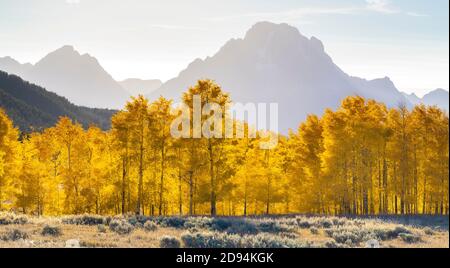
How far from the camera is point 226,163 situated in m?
37.8

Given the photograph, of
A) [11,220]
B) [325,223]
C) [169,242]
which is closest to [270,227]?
[325,223]

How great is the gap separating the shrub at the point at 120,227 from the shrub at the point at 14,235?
490 centimetres

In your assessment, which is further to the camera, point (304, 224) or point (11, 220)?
point (304, 224)

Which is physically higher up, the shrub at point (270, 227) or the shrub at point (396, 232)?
the shrub at point (270, 227)

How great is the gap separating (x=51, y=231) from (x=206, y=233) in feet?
25.6

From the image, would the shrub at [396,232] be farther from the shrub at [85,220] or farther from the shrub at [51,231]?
the shrub at [51,231]

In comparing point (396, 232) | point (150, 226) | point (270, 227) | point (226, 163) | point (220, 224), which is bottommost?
point (396, 232)

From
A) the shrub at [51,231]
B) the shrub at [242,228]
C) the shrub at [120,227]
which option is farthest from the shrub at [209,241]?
the shrub at [51,231]

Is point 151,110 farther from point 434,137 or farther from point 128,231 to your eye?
point 434,137

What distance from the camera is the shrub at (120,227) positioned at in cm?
2517

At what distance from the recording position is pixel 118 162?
42344mm

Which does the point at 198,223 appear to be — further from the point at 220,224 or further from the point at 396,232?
the point at 396,232

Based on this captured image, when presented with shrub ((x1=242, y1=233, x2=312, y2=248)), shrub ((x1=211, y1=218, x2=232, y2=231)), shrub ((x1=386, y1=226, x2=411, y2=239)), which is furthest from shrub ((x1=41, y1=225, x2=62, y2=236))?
shrub ((x1=386, y1=226, x2=411, y2=239))
